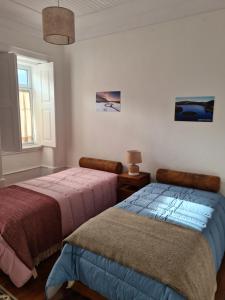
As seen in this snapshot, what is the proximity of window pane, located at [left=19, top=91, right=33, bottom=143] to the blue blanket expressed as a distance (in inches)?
99.7

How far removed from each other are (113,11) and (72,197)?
2.45 m

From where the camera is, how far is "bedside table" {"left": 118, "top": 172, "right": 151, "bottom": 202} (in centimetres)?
306

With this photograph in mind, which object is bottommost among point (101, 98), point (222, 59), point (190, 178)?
point (190, 178)

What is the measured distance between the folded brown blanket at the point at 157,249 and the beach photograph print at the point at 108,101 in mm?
2005

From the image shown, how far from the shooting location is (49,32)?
205 centimetres

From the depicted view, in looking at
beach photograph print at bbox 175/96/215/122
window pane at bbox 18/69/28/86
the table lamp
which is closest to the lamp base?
the table lamp

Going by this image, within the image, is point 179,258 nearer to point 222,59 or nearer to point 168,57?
point 222,59

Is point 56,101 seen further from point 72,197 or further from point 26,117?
point 72,197

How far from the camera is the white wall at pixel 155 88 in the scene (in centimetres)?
272

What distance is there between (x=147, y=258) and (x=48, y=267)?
1234 mm

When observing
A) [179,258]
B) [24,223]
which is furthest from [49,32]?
[179,258]

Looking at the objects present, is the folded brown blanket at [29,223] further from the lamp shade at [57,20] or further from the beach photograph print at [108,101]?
the beach photograph print at [108,101]

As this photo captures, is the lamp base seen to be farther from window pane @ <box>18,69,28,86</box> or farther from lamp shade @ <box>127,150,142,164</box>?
window pane @ <box>18,69,28,86</box>

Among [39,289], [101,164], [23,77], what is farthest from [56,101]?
[39,289]
